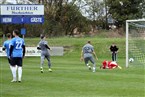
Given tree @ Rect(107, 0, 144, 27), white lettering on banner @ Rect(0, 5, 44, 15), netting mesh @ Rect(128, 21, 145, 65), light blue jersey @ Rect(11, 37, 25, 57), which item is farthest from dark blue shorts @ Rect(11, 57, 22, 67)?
tree @ Rect(107, 0, 144, 27)

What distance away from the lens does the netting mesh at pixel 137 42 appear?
3053 centimetres

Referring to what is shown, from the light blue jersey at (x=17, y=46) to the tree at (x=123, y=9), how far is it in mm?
52108

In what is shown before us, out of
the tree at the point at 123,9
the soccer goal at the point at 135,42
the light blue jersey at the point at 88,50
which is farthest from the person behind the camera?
the tree at the point at 123,9

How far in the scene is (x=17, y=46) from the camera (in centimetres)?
1800

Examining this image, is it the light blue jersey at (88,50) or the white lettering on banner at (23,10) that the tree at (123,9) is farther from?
the light blue jersey at (88,50)

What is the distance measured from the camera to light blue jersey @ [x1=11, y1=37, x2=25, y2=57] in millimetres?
17938

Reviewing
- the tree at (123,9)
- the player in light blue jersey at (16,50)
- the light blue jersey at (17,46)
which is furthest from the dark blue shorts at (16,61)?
the tree at (123,9)

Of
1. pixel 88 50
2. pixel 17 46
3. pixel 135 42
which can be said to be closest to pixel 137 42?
pixel 135 42

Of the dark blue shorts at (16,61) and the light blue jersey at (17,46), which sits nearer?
the light blue jersey at (17,46)

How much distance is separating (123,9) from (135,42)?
3882cm

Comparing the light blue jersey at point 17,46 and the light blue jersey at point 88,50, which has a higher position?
the light blue jersey at point 17,46

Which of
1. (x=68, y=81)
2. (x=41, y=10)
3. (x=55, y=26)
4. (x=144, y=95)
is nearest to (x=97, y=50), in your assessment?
(x=41, y=10)

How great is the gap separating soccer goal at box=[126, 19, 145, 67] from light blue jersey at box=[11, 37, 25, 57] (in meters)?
12.9

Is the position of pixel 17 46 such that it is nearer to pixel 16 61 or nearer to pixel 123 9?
pixel 16 61
